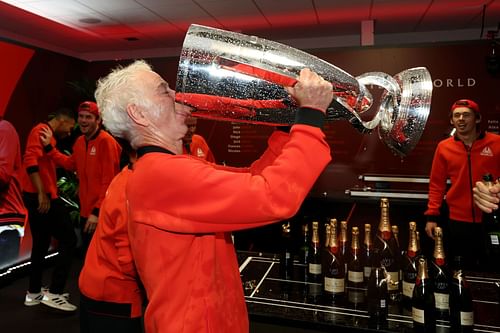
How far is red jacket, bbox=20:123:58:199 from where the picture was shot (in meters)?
3.05

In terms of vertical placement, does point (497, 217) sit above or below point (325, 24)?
below

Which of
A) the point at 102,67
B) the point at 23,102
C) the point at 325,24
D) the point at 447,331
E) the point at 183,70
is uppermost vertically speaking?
the point at 325,24

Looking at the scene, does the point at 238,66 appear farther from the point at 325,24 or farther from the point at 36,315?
the point at 325,24

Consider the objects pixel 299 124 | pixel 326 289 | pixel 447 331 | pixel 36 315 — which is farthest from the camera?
pixel 36 315

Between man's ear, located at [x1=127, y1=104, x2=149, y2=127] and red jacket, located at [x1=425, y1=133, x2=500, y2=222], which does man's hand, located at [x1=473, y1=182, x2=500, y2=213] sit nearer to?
man's ear, located at [x1=127, y1=104, x2=149, y2=127]

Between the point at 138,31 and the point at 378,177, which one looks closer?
the point at 378,177

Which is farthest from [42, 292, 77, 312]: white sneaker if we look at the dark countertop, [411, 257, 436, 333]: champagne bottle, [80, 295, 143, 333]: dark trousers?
[411, 257, 436, 333]: champagne bottle

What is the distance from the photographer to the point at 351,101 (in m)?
0.77

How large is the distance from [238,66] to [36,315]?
3.07 metres

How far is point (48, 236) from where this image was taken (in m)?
3.15

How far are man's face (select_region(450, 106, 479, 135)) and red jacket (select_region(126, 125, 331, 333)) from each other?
2234 millimetres

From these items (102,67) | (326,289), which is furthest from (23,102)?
(326,289)

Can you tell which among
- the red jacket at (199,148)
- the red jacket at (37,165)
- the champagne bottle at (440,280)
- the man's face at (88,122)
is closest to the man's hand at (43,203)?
the red jacket at (37,165)

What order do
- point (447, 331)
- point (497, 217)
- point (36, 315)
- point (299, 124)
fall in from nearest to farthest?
point (299, 124) < point (447, 331) < point (497, 217) < point (36, 315)
